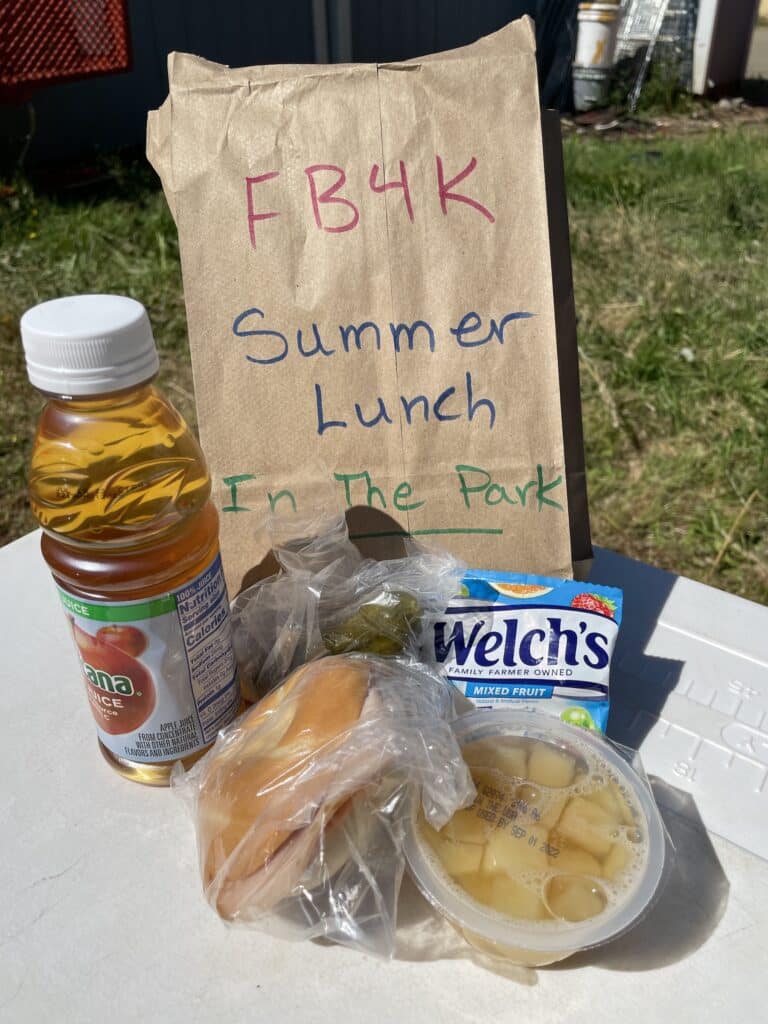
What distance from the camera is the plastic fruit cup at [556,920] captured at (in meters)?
0.60

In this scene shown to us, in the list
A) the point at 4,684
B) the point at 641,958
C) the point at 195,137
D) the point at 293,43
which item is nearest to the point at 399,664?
the point at 641,958

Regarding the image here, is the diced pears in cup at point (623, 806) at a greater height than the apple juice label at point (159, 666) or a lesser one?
lesser

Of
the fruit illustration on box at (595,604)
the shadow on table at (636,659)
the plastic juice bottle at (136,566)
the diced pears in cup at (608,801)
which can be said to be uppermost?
the plastic juice bottle at (136,566)

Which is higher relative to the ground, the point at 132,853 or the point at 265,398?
the point at 265,398

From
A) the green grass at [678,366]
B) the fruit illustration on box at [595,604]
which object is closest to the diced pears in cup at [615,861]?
the fruit illustration on box at [595,604]

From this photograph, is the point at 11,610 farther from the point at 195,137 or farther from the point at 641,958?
the point at 641,958

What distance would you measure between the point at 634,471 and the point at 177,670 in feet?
5.50

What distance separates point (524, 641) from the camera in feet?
2.72

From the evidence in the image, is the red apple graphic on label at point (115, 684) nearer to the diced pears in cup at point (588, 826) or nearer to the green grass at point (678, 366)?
the diced pears in cup at point (588, 826)

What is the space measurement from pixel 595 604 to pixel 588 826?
0.23m

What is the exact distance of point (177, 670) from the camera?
713 millimetres

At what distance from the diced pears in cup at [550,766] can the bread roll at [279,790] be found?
0.47 feet

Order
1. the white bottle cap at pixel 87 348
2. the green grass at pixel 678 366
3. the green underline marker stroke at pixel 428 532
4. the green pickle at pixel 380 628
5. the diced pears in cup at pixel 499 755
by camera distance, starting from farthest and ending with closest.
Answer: the green grass at pixel 678 366 < the green underline marker stroke at pixel 428 532 < the green pickle at pixel 380 628 < the diced pears in cup at pixel 499 755 < the white bottle cap at pixel 87 348

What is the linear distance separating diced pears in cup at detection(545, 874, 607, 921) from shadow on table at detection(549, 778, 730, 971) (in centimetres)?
5
